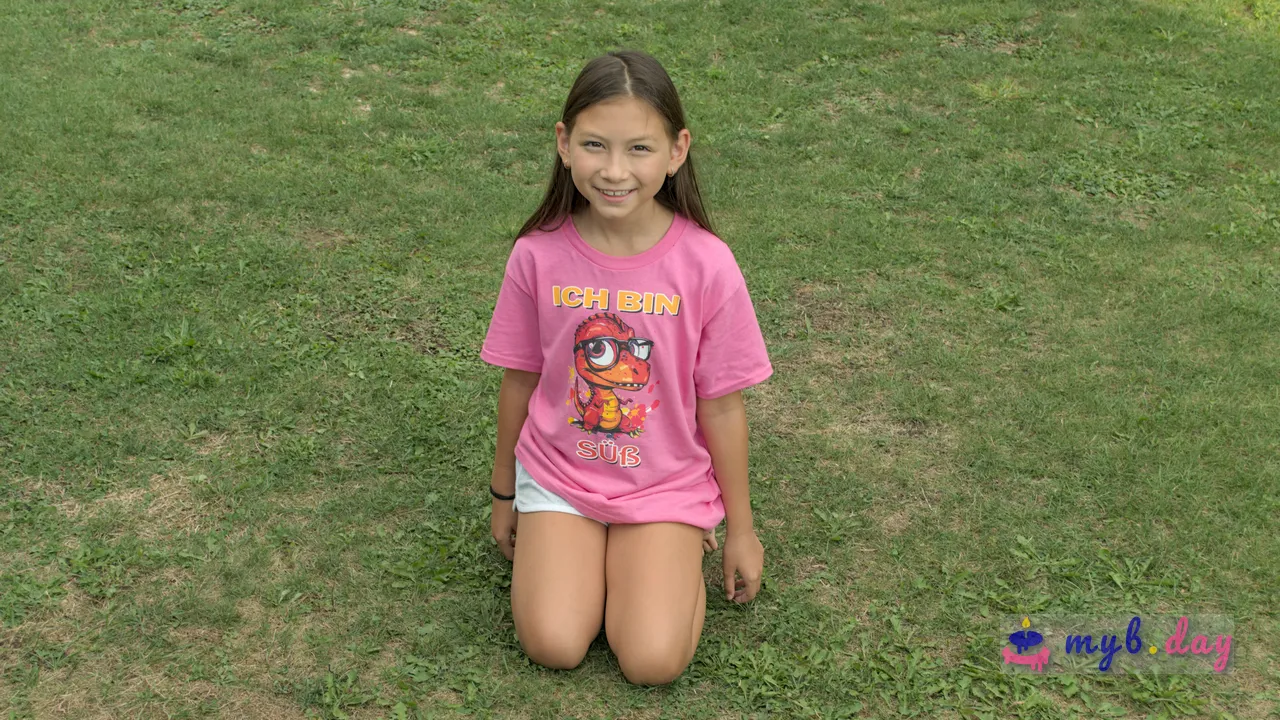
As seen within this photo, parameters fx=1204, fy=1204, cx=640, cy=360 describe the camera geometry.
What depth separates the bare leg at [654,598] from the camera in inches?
114

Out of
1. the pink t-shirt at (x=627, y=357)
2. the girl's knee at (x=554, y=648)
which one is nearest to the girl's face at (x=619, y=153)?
the pink t-shirt at (x=627, y=357)

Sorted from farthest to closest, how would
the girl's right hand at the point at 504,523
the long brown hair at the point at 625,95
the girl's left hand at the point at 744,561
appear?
the girl's right hand at the point at 504,523, the girl's left hand at the point at 744,561, the long brown hair at the point at 625,95

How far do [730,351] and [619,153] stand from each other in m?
0.57

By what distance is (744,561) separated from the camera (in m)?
3.12

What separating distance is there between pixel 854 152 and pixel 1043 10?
2.21 metres

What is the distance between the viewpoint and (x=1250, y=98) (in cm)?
600

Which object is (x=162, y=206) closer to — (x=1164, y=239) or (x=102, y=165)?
(x=102, y=165)

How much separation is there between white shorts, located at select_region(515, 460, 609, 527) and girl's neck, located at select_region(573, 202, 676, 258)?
2.06 feet

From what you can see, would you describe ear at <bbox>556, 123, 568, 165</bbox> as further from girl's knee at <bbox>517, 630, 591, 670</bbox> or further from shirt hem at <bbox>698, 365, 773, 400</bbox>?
girl's knee at <bbox>517, 630, 591, 670</bbox>

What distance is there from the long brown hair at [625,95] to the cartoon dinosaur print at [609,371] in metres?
0.30

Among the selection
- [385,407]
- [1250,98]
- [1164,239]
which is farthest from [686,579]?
[1250,98]

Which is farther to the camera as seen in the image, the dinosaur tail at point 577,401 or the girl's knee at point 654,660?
the dinosaur tail at point 577,401

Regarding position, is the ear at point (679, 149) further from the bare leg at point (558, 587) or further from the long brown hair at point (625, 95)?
the bare leg at point (558, 587)

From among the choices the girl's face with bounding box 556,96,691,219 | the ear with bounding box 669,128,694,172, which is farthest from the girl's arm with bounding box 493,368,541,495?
the ear with bounding box 669,128,694,172
